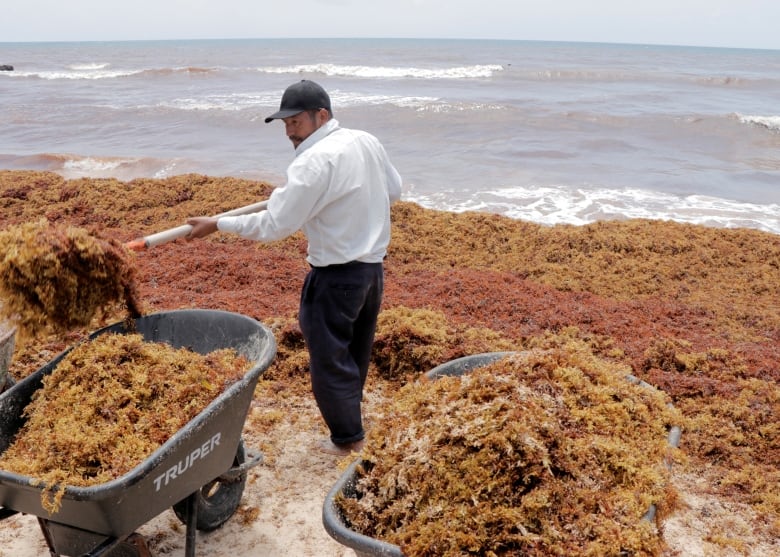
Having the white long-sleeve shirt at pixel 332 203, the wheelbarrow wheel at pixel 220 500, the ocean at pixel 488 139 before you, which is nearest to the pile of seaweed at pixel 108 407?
the wheelbarrow wheel at pixel 220 500

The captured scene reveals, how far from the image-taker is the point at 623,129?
1998 cm

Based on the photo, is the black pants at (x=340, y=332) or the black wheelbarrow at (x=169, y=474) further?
the black pants at (x=340, y=332)

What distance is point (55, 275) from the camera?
2.80 metres

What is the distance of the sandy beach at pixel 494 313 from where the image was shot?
3.27 m

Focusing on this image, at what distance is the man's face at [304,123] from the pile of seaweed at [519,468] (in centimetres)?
161

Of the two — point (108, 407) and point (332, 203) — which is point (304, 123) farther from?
point (108, 407)

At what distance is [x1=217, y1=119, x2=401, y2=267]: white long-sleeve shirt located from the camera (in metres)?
3.03

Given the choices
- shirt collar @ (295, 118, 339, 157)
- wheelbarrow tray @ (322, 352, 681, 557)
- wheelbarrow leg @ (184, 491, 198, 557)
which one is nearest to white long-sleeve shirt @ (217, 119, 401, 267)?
shirt collar @ (295, 118, 339, 157)

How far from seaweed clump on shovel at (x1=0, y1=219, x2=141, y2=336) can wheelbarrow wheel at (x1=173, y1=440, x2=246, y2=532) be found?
1.00 m

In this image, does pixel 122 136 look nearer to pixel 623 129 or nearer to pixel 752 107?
pixel 623 129

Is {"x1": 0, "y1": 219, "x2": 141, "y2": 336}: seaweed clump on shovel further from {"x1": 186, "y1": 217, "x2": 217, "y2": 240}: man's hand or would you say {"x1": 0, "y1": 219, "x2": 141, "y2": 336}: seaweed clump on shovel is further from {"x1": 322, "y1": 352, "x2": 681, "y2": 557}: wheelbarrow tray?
{"x1": 322, "y1": 352, "x2": 681, "y2": 557}: wheelbarrow tray

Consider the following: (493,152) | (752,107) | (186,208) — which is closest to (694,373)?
(186,208)

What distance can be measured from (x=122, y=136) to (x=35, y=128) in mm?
3830

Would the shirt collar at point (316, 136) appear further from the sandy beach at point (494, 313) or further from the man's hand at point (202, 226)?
the sandy beach at point (494, 313)
